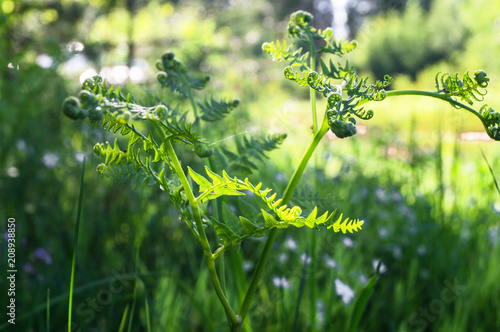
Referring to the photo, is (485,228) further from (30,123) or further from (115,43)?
(115,43)

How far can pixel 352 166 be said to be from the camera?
7.94 feet

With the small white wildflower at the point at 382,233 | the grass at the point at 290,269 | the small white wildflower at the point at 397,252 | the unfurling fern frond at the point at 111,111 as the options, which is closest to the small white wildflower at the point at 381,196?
the grass at the point at 290,269

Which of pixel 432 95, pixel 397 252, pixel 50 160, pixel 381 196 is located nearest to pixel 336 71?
pixel 432 95

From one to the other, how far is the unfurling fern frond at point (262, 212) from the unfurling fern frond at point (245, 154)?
11cm

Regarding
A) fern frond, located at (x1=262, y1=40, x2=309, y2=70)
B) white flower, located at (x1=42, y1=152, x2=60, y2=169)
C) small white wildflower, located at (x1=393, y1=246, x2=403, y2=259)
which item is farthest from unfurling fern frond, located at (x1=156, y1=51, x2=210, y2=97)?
white flower, located at (x1=42, y1=152, x2=60, y2=169)

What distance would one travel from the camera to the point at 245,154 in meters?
0.64

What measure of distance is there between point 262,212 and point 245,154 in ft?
0.59

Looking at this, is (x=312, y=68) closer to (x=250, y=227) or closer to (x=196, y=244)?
(x=250, y=227)

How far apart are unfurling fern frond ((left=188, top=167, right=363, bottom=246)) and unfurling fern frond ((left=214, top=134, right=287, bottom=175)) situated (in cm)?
11

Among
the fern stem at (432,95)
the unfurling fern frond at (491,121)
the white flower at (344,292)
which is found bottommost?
the white flower at (344,292)

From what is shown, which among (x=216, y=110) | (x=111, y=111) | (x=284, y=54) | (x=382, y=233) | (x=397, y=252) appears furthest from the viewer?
(x=382, y=233)

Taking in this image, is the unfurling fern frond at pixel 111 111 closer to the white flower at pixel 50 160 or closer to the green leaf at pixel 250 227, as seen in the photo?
the green leaf at pixel 250 227

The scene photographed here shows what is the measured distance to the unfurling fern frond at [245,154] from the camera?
627 millimetres

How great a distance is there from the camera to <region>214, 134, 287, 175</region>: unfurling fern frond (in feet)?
2.06
